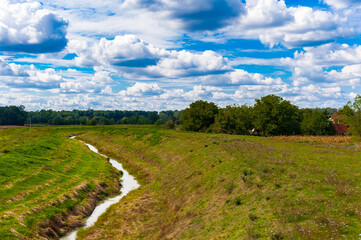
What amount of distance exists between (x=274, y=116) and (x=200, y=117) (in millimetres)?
34007

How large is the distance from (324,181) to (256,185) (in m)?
5.55

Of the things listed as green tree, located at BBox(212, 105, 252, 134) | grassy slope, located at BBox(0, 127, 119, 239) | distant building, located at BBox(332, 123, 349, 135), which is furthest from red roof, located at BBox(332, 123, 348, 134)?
grassy slope, located at BBox(0, 127, 119, 239)

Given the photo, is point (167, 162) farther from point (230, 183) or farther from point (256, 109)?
point (256, 109)

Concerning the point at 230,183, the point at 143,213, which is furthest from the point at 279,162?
the point at 143,213

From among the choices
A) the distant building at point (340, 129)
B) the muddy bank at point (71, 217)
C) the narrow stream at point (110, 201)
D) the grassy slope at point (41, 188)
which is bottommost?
the narrow stream at point (110, 201)

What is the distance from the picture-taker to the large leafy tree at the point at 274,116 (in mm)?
94625

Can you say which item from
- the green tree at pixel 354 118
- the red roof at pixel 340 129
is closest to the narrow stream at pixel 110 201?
the green tree at pixel 354 118

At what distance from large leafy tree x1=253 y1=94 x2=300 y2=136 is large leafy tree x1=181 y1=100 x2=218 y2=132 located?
2353 centimetres

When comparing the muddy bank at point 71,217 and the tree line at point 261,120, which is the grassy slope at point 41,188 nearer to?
the muddy bank at point 71,217

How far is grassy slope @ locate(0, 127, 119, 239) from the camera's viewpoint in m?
23.4

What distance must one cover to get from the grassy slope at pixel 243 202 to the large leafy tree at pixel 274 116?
56.9 m

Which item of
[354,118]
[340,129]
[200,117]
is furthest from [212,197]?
[340,129]

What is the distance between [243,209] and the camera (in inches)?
803

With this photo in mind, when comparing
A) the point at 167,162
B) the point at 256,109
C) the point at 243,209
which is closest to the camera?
the point at 243,209
